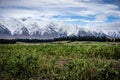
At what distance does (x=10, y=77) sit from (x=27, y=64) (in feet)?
9.35

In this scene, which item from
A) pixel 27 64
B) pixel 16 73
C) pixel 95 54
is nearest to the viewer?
pixel 16 73

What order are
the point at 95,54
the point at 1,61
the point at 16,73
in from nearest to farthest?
the point at 16,73 → the point at 1,61 → the point at 95,54

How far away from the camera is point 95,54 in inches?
1186

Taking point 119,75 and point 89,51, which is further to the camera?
point 89,51

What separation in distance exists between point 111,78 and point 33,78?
217 inches

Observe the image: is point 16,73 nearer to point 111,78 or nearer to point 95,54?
point 111,78

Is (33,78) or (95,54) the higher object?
(33,78)

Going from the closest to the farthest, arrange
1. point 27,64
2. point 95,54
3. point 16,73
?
point 16,73, point 27,64, point 95,54

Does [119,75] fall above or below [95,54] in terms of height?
above

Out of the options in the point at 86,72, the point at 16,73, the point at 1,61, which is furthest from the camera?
the point at 1,61

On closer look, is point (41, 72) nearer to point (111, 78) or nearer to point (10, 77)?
point (10, 77)

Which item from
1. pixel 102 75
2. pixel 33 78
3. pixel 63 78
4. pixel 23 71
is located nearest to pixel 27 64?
pixel 23 71

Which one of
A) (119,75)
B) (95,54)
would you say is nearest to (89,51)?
(95,54)

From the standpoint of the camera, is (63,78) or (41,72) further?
(41,72)
